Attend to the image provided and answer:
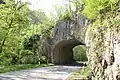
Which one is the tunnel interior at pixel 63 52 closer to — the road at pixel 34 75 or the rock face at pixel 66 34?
the rock face at pixel 66 34

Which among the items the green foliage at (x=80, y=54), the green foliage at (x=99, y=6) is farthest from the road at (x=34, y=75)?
the green foliage at (x=80, y=54)

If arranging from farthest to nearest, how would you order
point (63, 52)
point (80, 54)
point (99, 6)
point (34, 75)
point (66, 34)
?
point (80, 54)
point (63, 52)
point (66, 34)
point (34, 75)
point (99, 6)

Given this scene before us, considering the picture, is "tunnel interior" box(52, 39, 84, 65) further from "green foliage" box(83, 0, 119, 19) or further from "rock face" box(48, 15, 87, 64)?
"green foliage" box(83, 0, 119, 19)

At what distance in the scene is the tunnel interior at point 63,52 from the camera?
2566 cm

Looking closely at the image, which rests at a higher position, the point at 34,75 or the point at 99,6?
the point at 99,6

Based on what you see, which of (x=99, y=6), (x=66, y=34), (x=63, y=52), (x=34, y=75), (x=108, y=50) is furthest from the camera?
(x=63, y=52)

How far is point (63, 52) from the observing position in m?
29.1

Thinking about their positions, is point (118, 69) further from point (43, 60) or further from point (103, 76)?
point (43, 60)

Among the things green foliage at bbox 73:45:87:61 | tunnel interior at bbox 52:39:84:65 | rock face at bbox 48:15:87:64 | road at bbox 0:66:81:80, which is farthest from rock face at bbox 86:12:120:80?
green foliage at bbox 73:45:87:61

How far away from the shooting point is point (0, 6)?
64.9 feet

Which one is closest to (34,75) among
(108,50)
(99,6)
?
(99,6)

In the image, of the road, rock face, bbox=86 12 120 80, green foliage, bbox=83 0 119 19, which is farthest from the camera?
the road

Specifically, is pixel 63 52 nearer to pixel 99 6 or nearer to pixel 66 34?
pixel 66 34

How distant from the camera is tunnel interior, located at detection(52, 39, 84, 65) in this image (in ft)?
84.2
